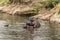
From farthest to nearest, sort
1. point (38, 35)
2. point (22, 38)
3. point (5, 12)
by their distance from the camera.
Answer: point (5, 12) → point (38, 35) → point (22, 38)

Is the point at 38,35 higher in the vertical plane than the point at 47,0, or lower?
lower

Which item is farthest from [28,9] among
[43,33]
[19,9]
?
[43,33]

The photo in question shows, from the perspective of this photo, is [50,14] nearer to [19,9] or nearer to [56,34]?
[19,9]

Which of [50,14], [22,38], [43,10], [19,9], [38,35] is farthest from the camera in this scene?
[19,9]

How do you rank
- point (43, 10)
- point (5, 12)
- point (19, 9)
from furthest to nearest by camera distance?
point (5, 12) → point (19, 9) → point (43, 10)

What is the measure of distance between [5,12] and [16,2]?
12.2 feet

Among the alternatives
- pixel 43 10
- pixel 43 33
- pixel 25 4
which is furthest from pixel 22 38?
pixel 25 4

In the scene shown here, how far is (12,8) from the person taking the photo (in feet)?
183

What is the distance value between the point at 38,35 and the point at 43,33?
1.40 meters

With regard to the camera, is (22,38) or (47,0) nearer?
(22,38)

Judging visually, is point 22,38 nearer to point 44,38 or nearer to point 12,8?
point 44,38

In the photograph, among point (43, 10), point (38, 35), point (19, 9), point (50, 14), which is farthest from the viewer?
point (19, 9)

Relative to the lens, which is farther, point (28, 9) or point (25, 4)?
point (25, 4)

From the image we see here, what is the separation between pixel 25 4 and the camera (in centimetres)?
5550
